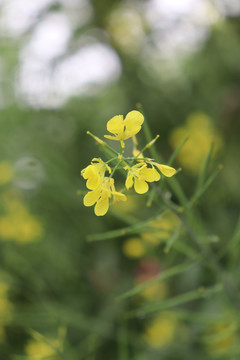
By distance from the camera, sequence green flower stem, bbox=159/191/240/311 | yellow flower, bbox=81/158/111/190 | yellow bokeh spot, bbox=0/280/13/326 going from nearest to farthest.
→ 1. yellow flower, bbox=81/158/111/190
2. green flower stem, bbox=159/191/240/311
3. yellow bokeh spot, bbox=0/280/13/326

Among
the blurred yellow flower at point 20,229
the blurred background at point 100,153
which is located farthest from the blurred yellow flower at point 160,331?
the blurred yellow flower at point 20,229

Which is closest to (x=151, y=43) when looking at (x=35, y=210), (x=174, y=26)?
(x=174, y=26)

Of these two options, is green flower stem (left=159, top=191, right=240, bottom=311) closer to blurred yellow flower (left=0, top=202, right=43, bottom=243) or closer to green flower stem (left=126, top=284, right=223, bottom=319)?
green flower stem (left=126, top=284, right=223, bottom=319)

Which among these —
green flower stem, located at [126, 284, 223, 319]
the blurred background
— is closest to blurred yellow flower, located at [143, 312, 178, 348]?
the blurred background

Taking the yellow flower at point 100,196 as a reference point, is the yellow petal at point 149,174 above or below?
above

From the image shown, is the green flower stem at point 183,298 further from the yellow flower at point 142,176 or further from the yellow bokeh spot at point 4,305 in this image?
the yellow bokeh spot at point 4,305

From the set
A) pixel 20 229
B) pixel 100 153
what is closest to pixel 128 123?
pixel 20 229

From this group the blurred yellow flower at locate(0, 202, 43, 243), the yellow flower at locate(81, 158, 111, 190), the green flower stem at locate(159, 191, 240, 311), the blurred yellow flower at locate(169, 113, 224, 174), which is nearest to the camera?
the yellow flower at locate(81, 158, 111, 190)
